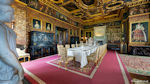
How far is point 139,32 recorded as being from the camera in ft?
18.3

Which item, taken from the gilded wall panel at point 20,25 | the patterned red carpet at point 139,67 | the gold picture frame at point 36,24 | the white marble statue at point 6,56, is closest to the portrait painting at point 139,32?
the patterned red carpet at point 139,67

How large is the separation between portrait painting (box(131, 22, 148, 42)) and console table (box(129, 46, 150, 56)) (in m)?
0.69

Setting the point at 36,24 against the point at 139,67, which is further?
the point at 36,24

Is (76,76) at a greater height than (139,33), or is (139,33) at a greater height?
(139,33)

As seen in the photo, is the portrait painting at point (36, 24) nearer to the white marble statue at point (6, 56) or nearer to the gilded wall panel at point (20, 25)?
the gilded wall panel at point (20, 25)

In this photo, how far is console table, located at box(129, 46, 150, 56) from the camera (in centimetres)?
521

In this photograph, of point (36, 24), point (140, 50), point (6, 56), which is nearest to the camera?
point (6, 56)

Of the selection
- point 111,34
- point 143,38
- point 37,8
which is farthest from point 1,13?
point 111,34

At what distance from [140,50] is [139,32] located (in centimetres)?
167

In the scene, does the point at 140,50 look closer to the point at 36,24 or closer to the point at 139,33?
the point at 139,33

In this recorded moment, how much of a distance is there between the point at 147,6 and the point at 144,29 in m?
2.10

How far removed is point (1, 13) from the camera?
27.8 inches

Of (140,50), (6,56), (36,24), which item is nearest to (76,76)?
(6,56)

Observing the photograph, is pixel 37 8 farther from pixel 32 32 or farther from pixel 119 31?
pixel 119 31
